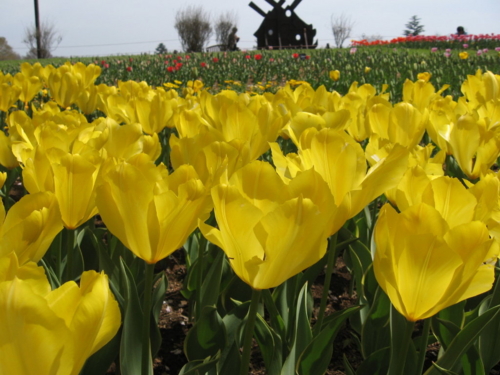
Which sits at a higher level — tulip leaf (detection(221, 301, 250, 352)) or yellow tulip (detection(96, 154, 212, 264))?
yellow tulip (detection(96, 154, 212, 264))

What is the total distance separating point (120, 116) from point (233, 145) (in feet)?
4.00

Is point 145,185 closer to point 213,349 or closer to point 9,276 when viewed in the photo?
point 9,276

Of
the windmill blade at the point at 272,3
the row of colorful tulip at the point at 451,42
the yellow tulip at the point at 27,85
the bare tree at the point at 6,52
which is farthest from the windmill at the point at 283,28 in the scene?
the yellow tulip at the point at 27,85

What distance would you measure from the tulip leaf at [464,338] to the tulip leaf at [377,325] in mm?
354

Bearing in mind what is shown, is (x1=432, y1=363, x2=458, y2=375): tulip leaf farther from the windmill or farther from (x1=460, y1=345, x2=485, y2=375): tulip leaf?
the windmill

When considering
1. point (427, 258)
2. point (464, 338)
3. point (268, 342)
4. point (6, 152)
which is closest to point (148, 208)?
point (427, 258)

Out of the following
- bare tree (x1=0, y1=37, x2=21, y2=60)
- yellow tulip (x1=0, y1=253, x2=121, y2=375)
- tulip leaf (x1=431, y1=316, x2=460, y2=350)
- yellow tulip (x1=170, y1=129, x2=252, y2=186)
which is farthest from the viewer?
bare tree (x1=0, y1=37, x2=21, y2=60)

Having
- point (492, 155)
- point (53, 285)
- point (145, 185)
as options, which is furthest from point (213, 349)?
point (492, 155)

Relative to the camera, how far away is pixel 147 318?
98cm

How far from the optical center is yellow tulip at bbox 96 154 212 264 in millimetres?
842

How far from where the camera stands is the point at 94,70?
3441 mm

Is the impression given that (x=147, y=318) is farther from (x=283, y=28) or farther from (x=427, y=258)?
(x=283, y=28)

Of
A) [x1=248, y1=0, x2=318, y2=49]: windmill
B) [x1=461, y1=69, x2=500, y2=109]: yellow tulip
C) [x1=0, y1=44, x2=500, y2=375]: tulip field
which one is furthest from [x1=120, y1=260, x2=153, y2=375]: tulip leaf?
[x1=248, y1=0, x2=318, y2=49]: windmill

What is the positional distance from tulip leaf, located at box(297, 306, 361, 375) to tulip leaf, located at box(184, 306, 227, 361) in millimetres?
209
